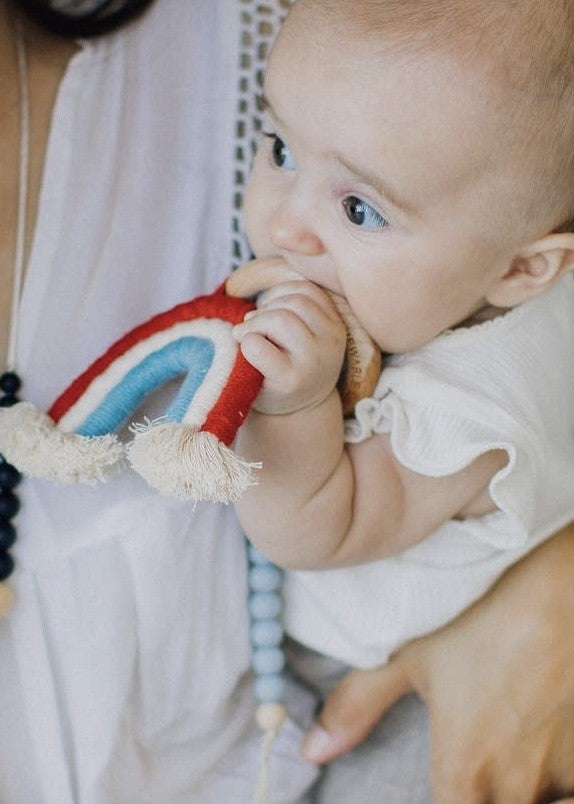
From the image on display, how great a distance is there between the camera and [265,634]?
3.67 ft

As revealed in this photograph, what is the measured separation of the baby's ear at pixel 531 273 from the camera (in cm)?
97

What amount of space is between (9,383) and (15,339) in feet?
0.14

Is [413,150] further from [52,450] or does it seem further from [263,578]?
[263,578]

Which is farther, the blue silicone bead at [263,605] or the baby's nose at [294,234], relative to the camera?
the blue silicone bead at [263,605]

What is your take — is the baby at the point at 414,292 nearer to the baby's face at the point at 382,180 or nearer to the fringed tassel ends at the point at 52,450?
the baby's face at the point at 382,180

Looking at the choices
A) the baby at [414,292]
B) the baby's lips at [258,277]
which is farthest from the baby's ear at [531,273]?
the baby's lips at [258,277]

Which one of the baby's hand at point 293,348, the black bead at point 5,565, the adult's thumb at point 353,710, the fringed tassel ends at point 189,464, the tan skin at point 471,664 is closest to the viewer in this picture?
the fringed tassel ends at point 189,464

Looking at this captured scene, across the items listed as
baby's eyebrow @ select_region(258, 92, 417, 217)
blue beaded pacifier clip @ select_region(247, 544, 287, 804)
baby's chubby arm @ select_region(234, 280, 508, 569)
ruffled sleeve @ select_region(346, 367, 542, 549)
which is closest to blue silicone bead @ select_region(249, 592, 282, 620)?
blue beaded pacifier clip @ select_region(247, 544, 287, 804)

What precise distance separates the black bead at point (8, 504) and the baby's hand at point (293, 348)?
0.25 meters

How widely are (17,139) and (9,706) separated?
1.80ft

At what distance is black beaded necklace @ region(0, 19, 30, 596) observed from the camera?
0.92 meters

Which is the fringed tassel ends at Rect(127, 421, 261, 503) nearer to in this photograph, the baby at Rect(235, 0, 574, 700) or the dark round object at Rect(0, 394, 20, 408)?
the baby at Rect(235, 0, 574, 700)

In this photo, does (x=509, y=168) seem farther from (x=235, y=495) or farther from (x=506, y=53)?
(x=235, y=495)

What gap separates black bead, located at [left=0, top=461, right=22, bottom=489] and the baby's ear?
48cm
